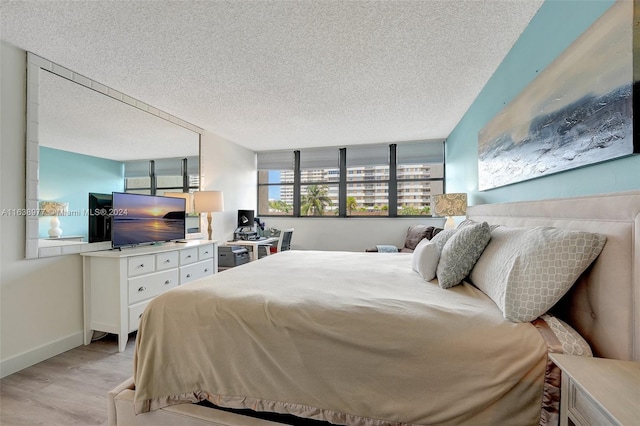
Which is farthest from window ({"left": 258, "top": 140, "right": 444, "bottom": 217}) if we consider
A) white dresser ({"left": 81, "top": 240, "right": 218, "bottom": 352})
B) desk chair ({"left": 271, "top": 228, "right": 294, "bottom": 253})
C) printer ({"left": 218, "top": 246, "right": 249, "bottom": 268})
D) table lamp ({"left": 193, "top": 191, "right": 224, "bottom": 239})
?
white dresser ({"left": 81, "top": 240, "right": 218, "bottom": 352})

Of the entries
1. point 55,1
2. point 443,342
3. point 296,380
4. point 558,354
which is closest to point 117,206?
point 55,1

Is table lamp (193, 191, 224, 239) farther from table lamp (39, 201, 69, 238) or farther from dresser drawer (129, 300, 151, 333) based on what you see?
dresser drawer (129, 300, 151, 333)

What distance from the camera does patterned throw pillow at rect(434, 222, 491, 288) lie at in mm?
1498

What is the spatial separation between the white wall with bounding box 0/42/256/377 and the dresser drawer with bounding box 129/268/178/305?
0.52 meters

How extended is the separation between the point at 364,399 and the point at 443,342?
1.29 ft

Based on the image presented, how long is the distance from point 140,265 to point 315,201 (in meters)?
3.58

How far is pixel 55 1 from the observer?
64.9 inches

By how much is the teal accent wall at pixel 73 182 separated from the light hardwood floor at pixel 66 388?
1077mm

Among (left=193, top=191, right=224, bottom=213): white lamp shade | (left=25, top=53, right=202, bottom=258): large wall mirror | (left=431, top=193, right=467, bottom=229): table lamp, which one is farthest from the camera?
(left=193, top=191, right=224, bottom=213): white lamp shade

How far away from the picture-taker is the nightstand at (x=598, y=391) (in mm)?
632

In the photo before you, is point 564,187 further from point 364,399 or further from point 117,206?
point 117,206

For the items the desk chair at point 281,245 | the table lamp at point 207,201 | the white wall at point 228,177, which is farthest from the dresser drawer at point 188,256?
the desk chair at point 281,245

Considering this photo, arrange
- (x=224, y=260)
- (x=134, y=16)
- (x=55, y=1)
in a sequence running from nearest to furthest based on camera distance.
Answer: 1. (x=55, y=1)
2. (x=134, y=16)
3. (x=224, y=260)

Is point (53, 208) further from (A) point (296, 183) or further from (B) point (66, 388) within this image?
(A) point (296, 183)
